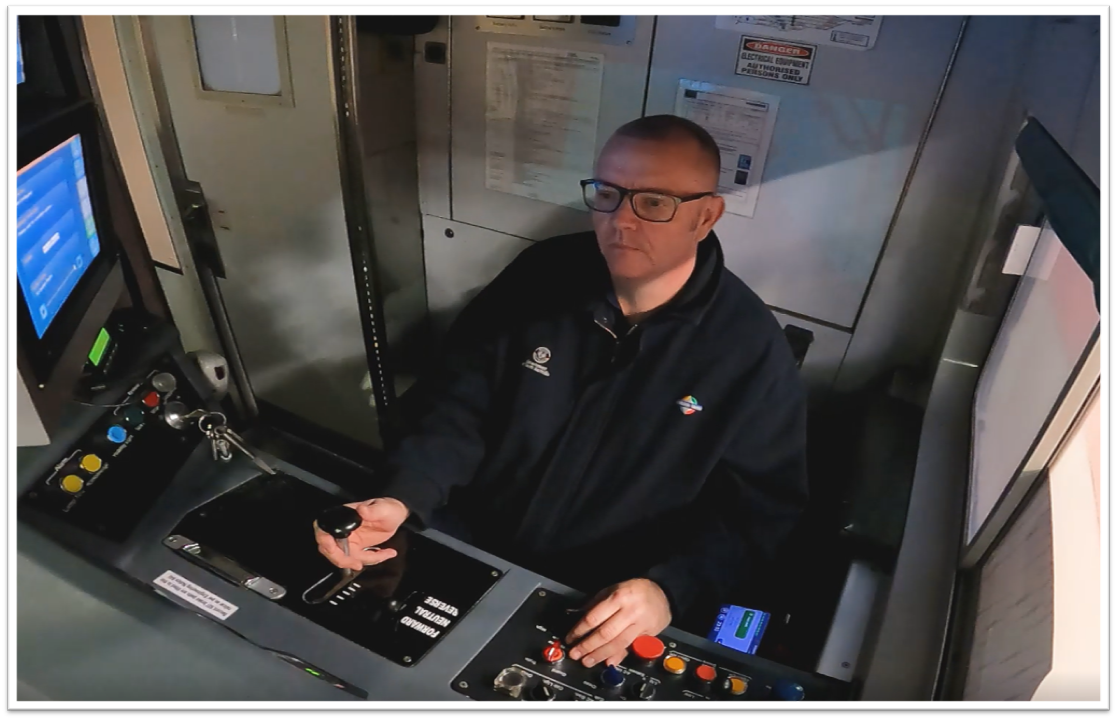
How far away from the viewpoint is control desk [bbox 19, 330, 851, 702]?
2.99 feet

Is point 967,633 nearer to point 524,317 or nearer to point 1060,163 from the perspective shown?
point 1060,163

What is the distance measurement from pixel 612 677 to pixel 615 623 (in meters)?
0.08

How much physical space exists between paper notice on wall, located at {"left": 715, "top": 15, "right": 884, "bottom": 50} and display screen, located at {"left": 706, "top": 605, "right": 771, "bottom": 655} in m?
1.18

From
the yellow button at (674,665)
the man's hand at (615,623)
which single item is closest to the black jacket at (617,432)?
the man's hand at (615,623)

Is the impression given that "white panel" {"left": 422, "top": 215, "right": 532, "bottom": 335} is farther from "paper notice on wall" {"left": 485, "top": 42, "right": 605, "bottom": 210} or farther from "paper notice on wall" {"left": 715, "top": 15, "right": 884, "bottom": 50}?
"paper notice on wall" {"left": 715, "top": 15, "right": 884, "bottom": 50}

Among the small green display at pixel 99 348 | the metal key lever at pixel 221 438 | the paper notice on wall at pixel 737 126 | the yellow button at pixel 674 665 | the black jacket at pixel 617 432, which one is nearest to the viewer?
the yellow button at pixel 674 665

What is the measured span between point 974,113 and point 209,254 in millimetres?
2038

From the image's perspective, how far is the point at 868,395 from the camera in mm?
1726

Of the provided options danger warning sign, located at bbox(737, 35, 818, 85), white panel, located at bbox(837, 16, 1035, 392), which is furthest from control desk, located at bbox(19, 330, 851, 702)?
danger warning sign, located at bbox(737, 35, 818, 85)

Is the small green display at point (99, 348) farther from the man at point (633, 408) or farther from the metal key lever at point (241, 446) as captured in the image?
the man at point (633, 408)

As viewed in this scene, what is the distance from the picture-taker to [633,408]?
129 cm

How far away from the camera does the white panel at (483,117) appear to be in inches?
66.1

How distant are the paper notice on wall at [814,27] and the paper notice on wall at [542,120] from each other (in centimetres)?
36

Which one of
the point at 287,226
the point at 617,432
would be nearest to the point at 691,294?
the point at 617,432
